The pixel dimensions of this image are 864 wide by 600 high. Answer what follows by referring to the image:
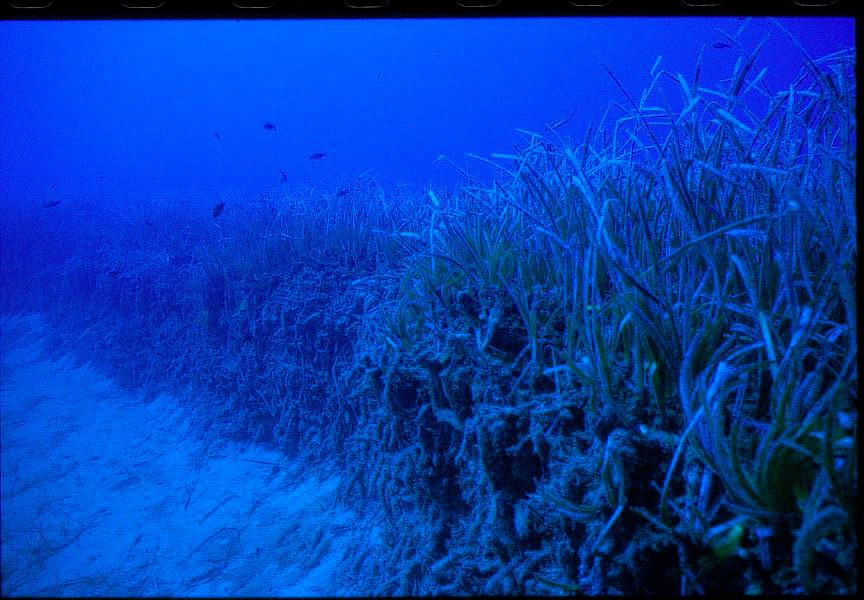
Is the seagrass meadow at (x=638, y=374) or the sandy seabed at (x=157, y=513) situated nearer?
the seagrass meadow at (x=638, y=374)

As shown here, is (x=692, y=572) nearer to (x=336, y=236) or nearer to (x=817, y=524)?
(x=817, y=524)

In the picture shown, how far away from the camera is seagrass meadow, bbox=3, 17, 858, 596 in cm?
92

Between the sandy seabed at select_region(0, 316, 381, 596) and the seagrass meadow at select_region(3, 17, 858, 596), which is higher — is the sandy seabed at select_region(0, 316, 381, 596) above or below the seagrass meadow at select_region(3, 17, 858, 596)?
below

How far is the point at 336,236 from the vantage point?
387cm

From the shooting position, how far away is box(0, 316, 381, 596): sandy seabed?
2.27 m

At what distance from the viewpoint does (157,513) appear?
9.95ft

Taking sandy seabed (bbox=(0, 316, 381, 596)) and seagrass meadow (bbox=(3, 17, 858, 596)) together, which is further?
sandy seabed (bbox=(0, 316, 381, 596))

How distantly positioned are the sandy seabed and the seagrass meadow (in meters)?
0.35

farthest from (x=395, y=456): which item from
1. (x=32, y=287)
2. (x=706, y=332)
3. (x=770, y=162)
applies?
(x=32, y=287)

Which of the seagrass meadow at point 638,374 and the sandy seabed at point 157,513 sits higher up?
the seagrass meadow at point 638,374

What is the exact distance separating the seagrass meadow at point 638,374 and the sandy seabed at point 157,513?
0.35 metres

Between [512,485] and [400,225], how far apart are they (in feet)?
9.53

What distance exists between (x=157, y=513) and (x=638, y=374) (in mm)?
3464

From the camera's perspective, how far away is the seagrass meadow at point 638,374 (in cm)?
92
